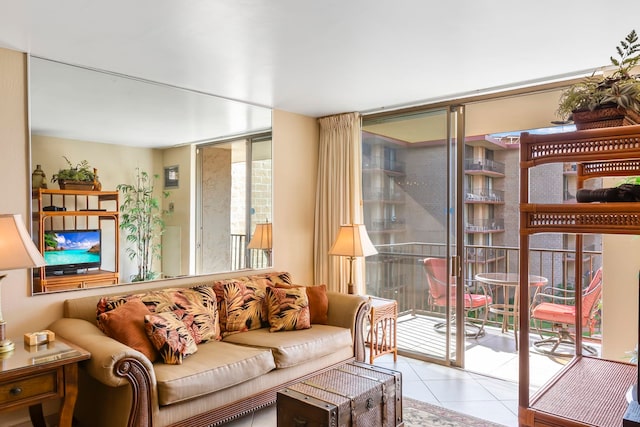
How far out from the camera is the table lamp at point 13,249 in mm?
2291

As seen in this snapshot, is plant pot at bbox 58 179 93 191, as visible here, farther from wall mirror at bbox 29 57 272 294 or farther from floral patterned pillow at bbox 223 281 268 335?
floral patterned pillow at bbox 223 281 268 335

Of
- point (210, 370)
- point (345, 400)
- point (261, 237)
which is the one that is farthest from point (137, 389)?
point (261, 237)

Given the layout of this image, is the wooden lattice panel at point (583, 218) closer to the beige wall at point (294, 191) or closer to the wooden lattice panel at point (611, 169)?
the wooden lattice panel at point (611, 169)

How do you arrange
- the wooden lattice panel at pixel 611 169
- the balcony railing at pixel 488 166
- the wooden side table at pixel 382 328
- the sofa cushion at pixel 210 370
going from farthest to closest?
the balcony railing at pixel 488 166 < the wooden side table at pixel 382 328 < the sofa cushion at pixel 210 370 < the wooden lattice panel at pixel 611 169

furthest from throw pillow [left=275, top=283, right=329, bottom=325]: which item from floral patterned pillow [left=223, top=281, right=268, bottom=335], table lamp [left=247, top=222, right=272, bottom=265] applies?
table lamp [left=247, top=222, right=272, bottom=265]

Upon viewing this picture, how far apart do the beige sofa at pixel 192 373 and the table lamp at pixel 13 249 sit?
0.53 meters

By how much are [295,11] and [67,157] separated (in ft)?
6.41

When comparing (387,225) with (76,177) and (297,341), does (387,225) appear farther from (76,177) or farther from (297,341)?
(76,177)

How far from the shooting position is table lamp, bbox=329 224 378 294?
408 cm

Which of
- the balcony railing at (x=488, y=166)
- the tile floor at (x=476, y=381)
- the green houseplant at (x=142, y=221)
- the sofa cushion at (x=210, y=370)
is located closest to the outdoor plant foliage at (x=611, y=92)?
the tile floor at (x=476, y=381)

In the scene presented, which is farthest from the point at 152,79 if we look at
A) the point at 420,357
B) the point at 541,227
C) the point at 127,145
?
the point at 420,357

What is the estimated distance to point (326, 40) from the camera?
264 cm

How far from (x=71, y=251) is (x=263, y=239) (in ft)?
5.72

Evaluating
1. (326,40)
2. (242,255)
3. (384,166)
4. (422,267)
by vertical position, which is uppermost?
(326,40)
